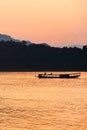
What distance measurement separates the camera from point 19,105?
9594 centimetres

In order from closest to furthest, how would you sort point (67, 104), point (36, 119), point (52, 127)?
point (52, 127) → point (36, 119) → point (67, 104)

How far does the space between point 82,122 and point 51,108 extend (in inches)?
791

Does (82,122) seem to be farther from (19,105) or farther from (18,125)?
(19,105)

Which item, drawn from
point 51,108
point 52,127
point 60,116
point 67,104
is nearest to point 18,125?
point 52,127

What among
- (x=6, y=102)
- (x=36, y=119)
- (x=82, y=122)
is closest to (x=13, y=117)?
(x=36, y=119)

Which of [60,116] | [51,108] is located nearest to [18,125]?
[60,116]

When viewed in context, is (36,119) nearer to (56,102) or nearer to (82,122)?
(82,122)

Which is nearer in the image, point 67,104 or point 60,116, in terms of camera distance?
point 60,116

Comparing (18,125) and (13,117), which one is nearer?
(18,125)

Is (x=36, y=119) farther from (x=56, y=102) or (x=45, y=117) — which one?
(x=56, y=102)

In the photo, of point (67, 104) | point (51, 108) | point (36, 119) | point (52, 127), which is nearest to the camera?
point (52, 127)

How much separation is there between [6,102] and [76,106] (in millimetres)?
14819

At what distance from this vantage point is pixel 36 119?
74.1 m

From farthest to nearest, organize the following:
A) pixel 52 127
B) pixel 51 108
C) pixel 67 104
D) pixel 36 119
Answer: pixel 67 104 → pixel 51 108 → pixel 36 119 → pixel 52 127
